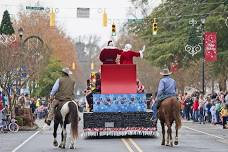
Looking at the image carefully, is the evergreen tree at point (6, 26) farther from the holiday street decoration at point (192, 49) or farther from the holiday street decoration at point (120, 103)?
the holiday street decoration at point (120, 103)

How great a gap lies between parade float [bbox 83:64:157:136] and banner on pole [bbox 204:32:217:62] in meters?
18.6

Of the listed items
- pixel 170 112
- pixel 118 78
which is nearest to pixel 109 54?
pixel 118 78

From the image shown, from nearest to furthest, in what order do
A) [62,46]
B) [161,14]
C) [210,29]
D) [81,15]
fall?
[81,15], [210,29], [161,14], [62,46]

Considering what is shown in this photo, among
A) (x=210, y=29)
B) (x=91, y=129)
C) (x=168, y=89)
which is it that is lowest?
(x=91, y=129)

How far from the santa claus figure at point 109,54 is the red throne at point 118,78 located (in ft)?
2.18

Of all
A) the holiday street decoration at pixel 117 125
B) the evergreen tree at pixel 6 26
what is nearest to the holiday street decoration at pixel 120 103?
the holiday street decoration at pixel 117 125

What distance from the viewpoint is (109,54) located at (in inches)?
987

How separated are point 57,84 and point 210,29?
2608cm

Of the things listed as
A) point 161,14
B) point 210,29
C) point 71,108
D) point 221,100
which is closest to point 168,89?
point 71,108

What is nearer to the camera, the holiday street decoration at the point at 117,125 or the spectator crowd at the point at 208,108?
the holiday street decoration at the point at 117,125

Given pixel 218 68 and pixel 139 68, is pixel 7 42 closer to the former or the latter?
pixel 218 68

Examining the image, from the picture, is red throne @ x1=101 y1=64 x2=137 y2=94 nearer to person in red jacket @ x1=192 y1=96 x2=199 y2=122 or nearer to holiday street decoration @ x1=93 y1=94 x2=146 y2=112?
holiday street decoration @ x1=93 y1=94 x2=146 y2=112

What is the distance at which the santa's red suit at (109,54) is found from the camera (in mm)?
25047

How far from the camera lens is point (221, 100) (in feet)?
123
